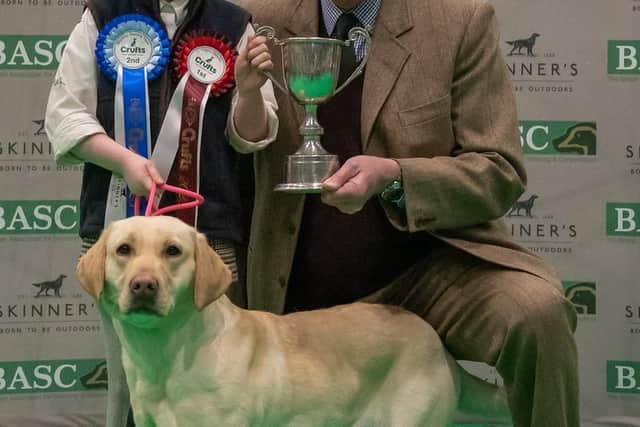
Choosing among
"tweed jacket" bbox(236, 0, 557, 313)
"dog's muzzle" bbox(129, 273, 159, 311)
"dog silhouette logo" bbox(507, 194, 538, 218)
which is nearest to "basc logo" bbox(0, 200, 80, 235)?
"tweed jacket" bbox(236, 0, 557, 313)

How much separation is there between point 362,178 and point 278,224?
1.41ft

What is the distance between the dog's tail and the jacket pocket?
59 centimetres

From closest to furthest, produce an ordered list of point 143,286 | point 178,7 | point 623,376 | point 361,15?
point 143,286
point 178,7
point 361,15
point 623,376

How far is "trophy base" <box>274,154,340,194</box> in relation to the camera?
1937 millimetres

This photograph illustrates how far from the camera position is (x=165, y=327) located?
171cm

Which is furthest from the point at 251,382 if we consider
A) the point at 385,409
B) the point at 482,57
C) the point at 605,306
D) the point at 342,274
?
the point at 605,306

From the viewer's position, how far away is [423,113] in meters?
2.18

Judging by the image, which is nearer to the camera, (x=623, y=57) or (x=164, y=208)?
(x=164, y=208)

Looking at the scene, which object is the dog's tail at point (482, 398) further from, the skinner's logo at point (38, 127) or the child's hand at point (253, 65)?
the skinner's logo at point (38, 127)

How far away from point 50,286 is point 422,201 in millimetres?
2043

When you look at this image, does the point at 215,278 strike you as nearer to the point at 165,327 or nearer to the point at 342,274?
the point at 165,327

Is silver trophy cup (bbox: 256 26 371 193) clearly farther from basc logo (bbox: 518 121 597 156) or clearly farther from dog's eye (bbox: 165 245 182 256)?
basc logo (bbox: 518 121 597 156)

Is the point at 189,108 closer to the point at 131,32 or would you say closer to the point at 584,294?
the point at 131,32

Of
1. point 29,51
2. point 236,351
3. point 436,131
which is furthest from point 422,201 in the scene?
point 29,51
